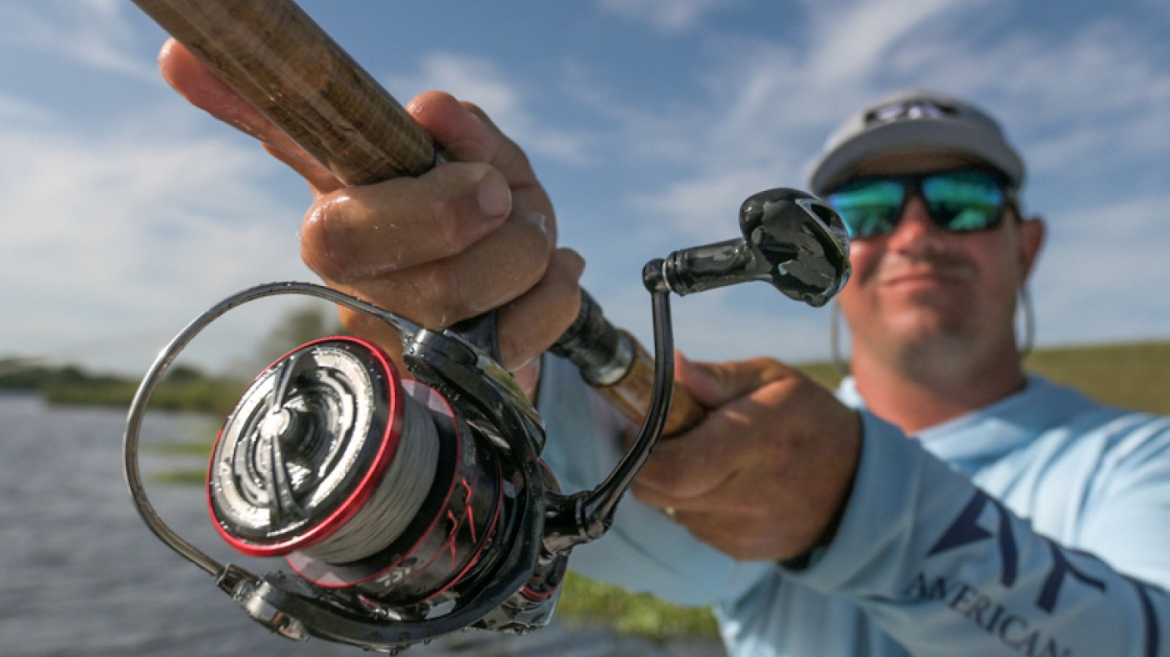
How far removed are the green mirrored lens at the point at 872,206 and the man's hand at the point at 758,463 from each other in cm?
162

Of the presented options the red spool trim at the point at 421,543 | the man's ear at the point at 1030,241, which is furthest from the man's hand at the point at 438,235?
the man's ear at the point at 1030,241

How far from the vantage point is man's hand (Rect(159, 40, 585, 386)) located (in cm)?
114

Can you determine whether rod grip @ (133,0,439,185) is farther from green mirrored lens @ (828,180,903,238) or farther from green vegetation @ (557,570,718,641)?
green vegetation @ (557,570,718,641)

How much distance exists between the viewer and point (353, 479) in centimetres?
85

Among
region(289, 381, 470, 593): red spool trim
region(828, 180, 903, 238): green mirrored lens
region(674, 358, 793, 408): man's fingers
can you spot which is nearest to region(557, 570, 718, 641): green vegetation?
region(828, 180, 903, 238): green mirrored lens

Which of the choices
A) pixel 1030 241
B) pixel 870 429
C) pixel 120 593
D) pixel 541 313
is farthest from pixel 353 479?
pixel 120 593

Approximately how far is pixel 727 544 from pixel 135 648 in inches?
327

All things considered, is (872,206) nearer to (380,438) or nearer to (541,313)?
(541,313)

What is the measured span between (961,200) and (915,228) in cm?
24

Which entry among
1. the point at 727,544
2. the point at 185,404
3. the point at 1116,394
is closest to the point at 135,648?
the point at 727,544

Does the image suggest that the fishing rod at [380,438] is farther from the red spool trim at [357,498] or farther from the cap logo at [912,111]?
the cap logo at [912,111]

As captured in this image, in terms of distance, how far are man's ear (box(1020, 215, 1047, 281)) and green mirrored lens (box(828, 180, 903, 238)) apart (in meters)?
0.87

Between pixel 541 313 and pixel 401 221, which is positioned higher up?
pixel 401 221

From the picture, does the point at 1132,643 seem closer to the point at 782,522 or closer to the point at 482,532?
the point at 782,522
